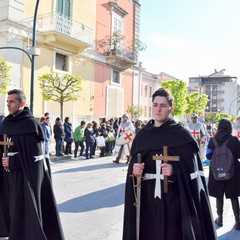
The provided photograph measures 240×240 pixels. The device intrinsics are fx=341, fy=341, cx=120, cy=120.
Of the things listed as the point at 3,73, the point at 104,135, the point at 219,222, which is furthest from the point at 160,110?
the point at 104,135

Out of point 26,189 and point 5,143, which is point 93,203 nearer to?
point 26,189

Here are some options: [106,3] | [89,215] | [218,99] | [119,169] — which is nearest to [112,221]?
[89,215]

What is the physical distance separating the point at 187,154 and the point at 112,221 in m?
2.99

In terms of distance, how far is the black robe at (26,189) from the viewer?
3.99 m

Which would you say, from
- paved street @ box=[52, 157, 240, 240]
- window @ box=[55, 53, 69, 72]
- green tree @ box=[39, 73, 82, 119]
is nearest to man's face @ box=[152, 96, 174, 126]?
paved street @ box=[52, 157, 240, 240]

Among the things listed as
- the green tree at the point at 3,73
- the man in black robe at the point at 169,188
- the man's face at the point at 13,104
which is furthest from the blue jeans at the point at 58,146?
the man in black robe at the point at 169,188

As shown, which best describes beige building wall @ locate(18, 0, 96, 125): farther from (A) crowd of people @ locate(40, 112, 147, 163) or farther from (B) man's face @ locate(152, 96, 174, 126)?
(B) man's face @ locate(152, 96, 174, 126)

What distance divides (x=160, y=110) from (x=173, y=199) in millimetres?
877

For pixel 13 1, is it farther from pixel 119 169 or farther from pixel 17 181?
pixel 17 181

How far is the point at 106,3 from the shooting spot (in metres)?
26.2

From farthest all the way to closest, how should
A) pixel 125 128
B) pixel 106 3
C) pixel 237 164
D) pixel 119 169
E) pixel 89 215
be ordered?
1. pixel 106 3
2. pixel 125 128
3. pixel 119 169
4. pixel 89 215
5. pixel 237 164

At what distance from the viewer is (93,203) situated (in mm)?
7004

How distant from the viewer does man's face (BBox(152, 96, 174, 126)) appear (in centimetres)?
338

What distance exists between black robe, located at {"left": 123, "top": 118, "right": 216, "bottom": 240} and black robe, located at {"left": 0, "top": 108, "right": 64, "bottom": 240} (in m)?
1.19
